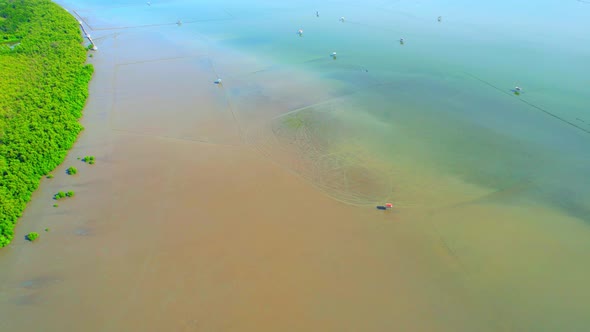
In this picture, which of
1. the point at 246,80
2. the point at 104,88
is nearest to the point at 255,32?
the point at 246,80

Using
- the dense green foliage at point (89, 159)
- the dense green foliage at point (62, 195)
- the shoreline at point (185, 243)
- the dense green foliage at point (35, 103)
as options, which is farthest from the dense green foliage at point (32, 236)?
the dense green foliage at point (89, 159)

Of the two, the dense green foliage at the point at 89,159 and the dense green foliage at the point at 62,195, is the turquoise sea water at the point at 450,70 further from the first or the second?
the dense green foliage at the point at 62,195

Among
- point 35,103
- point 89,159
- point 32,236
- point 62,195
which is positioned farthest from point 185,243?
point 35,103

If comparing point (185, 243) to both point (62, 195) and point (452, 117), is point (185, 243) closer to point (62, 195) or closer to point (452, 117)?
point (62, 195)

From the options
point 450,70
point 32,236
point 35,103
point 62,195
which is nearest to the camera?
point 32,236

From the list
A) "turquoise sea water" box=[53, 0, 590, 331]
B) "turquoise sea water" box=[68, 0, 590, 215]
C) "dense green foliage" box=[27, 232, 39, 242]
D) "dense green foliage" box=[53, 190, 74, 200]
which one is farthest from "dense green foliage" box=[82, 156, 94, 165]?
"turquoise sea water" box=[68, 0, 590, 215]

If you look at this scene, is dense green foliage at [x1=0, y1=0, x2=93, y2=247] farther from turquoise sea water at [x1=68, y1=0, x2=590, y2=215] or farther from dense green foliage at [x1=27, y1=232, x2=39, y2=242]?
turquoise sea water at [x1=68, y1=0, x2=590, y2=215]
